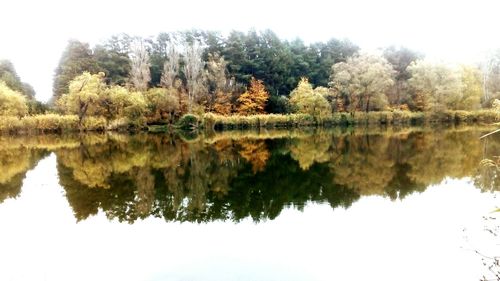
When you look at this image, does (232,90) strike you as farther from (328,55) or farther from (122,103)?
(328,55)

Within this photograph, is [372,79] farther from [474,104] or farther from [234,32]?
[234,32]

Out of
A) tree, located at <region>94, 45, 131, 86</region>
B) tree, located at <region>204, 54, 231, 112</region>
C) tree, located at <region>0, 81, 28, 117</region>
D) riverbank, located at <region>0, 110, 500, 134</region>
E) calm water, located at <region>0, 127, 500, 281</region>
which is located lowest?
calm water, located at <region>0, 127, 500, 281</region>

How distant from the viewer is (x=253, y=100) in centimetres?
5481

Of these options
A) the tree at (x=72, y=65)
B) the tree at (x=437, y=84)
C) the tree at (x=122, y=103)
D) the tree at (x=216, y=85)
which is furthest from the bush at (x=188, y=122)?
the tree at (x=437, y=84)

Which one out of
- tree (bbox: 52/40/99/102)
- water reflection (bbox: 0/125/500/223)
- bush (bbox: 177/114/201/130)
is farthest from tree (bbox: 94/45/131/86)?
water reflection (bbox: 0/125/500/223)

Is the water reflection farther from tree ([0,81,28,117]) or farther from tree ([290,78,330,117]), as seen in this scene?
tree ([290,78,330,117])

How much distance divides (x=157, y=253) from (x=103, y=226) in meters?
2.43

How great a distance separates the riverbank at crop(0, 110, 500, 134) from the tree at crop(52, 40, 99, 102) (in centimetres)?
1002

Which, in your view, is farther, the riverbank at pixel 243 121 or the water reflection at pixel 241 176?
the riverbank at pixel 243 121

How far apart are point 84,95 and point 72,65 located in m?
12.9

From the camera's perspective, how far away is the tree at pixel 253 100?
174 feet

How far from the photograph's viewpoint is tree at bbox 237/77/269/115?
5312cm

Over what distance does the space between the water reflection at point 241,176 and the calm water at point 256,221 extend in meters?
0.07

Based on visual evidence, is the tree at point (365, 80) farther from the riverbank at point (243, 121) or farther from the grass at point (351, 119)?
the riverbank at point (243, 121)
